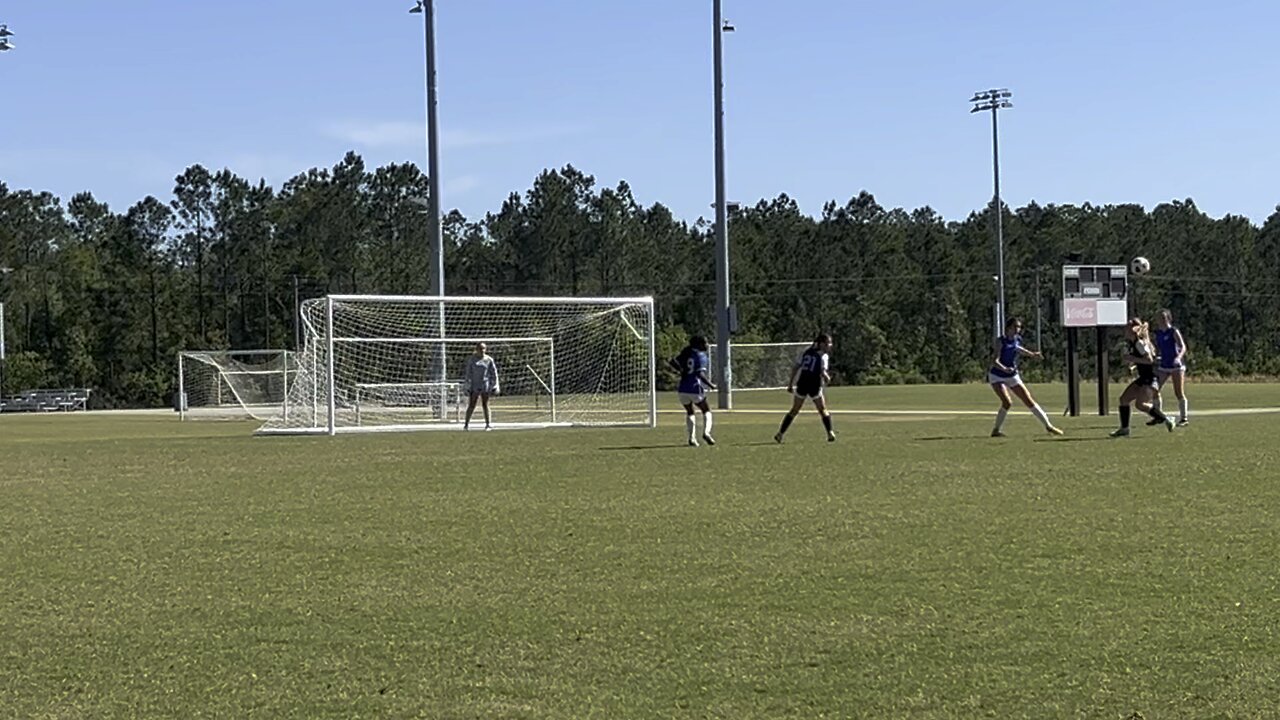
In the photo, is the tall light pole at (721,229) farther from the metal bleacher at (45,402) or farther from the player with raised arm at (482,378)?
the metal bleacher at (45,402)

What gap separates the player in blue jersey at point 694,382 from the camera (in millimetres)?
23578

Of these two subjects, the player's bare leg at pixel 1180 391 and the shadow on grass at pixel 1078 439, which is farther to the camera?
the player's bare leg at pixel 1180 391

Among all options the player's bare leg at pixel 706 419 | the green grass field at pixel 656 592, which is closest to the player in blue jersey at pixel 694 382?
the player's bare leg at pixel 706 419

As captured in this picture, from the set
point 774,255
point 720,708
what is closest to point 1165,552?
point 720,708

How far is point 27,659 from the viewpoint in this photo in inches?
309

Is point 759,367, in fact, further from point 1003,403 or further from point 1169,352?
point 1003,403

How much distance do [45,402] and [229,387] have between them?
20.5 meters

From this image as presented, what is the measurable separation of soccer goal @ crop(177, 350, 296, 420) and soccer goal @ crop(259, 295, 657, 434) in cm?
697

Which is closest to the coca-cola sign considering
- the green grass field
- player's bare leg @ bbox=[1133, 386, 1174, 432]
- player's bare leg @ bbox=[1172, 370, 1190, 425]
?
player's bare leg @ bbox=[1172, 370, 1190, 425]

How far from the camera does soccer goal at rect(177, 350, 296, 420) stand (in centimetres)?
5300

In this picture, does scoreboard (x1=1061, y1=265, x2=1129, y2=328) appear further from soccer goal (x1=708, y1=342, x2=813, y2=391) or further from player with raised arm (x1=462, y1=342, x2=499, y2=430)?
soccer goal (x1=708, y1=342, x2=813, y2=391)

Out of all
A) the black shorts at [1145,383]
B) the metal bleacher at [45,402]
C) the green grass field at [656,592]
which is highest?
the black shorts at [1145,383]

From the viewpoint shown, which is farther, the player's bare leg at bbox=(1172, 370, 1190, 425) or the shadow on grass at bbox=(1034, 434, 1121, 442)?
the player's bare leg at bbox=(1172, 370, 1190, 425)

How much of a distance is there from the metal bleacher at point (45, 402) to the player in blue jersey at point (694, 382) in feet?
187
